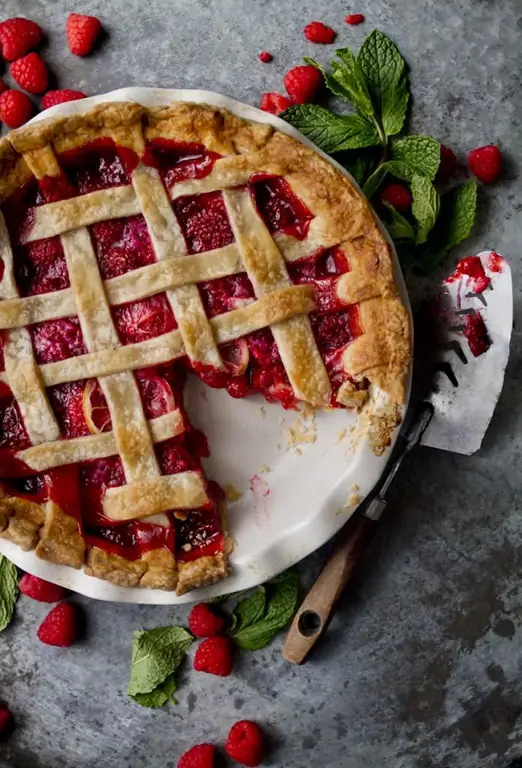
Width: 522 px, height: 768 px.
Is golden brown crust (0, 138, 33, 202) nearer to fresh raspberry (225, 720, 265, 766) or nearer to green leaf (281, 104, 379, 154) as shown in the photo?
green leaf (281, 104, 379, 154)

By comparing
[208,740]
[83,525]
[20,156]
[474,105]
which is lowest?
[208,740]

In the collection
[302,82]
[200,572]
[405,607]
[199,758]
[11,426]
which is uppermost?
[302,82]

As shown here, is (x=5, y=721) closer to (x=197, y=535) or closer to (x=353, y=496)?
(x=197, y=535)

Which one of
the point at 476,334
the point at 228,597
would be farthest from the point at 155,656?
the point at 476,334

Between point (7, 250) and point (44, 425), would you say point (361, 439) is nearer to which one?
point (44, 425)

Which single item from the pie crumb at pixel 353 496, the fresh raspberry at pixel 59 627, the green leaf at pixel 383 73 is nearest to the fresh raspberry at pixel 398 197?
the green leaf at pixel 383 73

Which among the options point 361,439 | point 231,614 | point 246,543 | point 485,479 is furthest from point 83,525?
point 485,479

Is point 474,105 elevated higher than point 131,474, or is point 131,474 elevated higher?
point 474,105

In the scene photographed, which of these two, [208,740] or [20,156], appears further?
[208,740]
